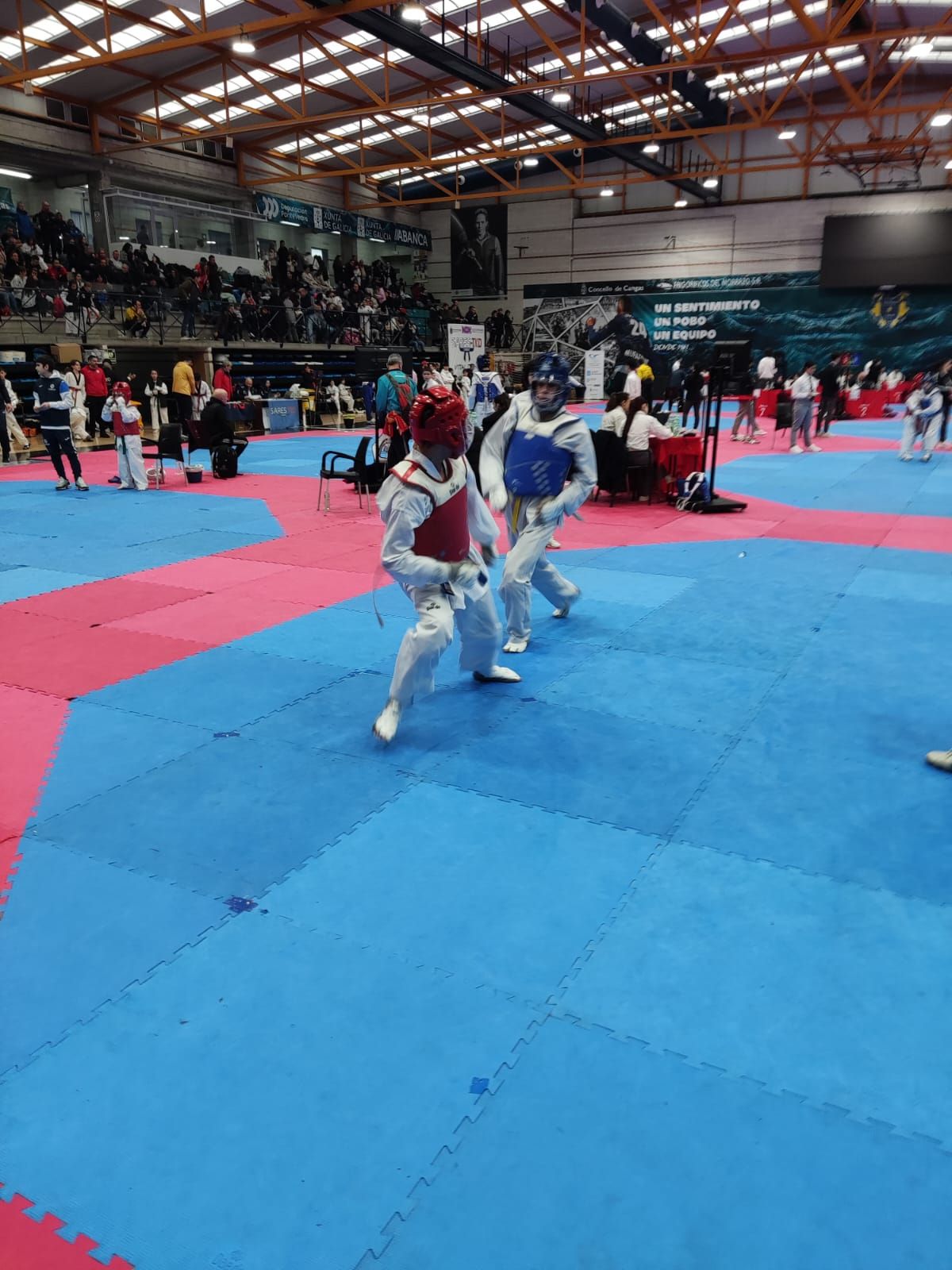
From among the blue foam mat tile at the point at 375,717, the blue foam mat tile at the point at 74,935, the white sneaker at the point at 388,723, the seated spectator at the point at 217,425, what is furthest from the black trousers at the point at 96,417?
the blue foam mat tile at the point at 74,935

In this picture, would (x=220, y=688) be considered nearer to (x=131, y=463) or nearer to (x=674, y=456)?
(x=674, y=456)

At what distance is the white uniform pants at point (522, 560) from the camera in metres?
6.20

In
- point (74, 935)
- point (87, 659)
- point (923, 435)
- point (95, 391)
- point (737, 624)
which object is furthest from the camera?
point (95, 391)

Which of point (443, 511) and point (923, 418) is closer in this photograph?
point (443, 511)

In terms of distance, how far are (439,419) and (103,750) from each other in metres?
2.55

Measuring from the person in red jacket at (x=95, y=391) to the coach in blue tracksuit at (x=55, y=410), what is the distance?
20.7ft

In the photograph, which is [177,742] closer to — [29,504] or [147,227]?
[29,504]

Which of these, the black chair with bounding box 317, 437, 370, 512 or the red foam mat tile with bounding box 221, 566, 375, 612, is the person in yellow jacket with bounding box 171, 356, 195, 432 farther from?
the red foam mat tile with bounding box 221, 566, 375, 612

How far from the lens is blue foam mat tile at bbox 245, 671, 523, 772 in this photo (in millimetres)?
4801

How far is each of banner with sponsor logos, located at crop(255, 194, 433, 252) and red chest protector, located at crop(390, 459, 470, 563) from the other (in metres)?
28.7

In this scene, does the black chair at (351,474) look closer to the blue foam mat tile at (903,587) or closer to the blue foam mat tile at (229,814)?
the blue foam mat tile at (903,587)

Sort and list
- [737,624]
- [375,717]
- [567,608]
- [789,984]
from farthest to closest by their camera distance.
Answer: [567,608]
[737,624]
[375,717]
[789,984]

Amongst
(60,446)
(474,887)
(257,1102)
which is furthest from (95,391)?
(257,1102)

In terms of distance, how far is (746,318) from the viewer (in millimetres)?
32438
